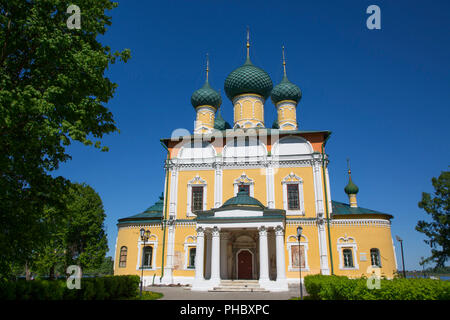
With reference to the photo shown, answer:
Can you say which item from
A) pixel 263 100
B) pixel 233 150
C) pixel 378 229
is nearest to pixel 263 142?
pixel 233 150

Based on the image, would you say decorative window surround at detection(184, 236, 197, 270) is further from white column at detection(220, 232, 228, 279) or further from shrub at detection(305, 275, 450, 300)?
shrub at detection(305, 275, 450, 300)

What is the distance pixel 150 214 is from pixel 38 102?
17.1m

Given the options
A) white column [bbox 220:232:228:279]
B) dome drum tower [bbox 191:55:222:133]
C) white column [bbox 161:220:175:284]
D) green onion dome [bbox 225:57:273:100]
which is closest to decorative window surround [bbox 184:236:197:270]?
white column [bbox 161:220:175:284]

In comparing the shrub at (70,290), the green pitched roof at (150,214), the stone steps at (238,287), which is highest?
the green pitched roof at (150,214)

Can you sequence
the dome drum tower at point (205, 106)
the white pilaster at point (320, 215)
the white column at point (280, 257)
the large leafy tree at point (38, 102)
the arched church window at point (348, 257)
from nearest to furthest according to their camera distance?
the large leafy tree at point (38, 102) < the white column at point (280, 257) < the white pilaster at point (320, 215) < the arched church window at point (348, 257) < the dome drum tower at point (205, 106)

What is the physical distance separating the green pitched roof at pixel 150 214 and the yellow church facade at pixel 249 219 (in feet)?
0.24

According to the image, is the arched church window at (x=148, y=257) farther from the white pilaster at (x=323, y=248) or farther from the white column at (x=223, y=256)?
the white pilaster at (x=323, y=248)

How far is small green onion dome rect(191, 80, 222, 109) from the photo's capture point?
26.4m

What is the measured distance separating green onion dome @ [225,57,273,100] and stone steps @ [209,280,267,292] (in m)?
14.6

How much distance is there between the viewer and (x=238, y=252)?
2059 cm

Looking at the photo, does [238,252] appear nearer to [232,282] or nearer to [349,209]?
[232,282]

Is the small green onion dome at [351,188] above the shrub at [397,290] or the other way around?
above

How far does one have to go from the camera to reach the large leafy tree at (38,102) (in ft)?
23.4

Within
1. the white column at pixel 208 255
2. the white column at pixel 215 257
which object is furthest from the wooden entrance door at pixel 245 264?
the white column at pixel 215 257
